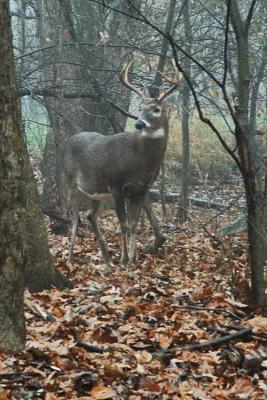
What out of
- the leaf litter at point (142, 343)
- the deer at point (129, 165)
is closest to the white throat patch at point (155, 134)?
the deer at point (129, 165)

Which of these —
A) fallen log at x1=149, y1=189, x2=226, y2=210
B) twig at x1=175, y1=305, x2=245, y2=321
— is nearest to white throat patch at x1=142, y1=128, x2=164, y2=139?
twig at x1=175, y1=305, x2=245, y2=321

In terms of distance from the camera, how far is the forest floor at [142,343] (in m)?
4.46

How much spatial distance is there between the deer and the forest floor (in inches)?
88.8

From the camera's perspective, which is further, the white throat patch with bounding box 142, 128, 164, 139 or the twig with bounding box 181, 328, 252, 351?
the white throat patch with bounding box 142, 128, 164, 139

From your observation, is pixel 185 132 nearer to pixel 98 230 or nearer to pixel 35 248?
pixel 98 230

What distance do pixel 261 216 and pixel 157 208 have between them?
11.3m

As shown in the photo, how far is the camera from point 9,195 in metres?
4.54

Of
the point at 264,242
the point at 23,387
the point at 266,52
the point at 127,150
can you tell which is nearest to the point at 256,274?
the point at 264,242

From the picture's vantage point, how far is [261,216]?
20.0 ft

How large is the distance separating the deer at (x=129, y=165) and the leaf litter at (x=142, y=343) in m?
2.41

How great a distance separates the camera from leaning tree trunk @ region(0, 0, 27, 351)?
4496 mm

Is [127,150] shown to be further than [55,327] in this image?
Yes

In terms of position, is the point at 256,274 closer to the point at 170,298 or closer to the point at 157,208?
the point at 170,298

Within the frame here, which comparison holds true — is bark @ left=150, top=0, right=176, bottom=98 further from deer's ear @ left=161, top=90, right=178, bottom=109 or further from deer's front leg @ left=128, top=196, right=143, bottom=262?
deer's front leg @ left=128, top=196, right=143, bottom=262
